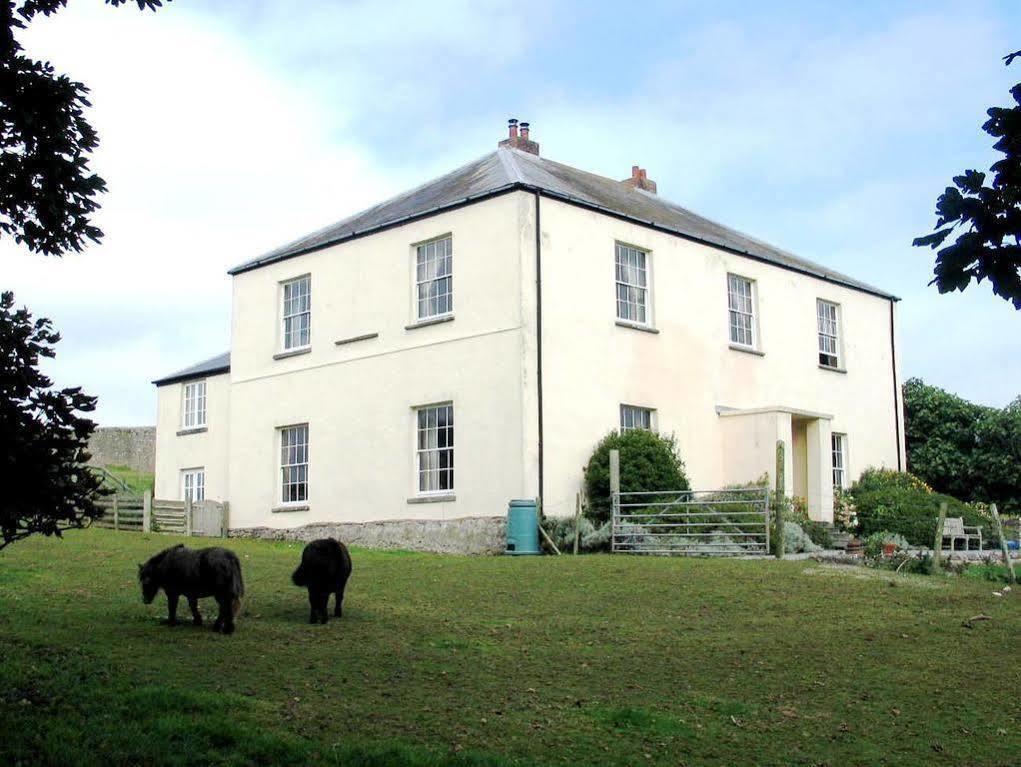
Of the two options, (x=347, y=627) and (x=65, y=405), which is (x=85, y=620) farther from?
(x=65, y=405)

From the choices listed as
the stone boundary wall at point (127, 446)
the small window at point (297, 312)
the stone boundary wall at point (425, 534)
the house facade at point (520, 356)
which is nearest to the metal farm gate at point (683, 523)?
the house facade at point (520, 356)

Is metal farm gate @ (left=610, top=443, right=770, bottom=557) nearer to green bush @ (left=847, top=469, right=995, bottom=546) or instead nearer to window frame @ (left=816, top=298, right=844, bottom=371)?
green bush @ (left=847, top=469, right=995, bottom=546)

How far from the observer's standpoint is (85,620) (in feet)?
41.3

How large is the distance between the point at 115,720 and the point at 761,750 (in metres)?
4.74

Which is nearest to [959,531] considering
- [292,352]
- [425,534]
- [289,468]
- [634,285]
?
[634,285]

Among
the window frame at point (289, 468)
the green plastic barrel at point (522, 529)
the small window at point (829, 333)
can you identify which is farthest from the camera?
the small window at point (829, 333)

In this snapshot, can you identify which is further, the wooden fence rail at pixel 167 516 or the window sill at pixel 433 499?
the wooden fence rail at pixel 167 516

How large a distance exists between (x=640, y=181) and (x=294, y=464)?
12532 millimetres

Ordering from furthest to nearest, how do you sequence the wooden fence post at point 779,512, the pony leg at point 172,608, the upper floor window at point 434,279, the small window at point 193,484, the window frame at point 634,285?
the small window at point 193,484
the window frame at point 634,285
the upper floor window at point 434,279
the wooden fence post at point 779,512
the pony leg at point 172,608

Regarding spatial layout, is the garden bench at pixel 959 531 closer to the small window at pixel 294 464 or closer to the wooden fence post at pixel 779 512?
the wooden fence post at pixel 779 512

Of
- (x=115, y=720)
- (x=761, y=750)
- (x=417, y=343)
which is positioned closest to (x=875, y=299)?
(x=417, y=343)

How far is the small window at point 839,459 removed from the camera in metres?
30.4

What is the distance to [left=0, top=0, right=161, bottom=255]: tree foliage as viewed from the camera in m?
9.36

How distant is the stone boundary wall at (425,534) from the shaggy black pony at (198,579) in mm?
11053
